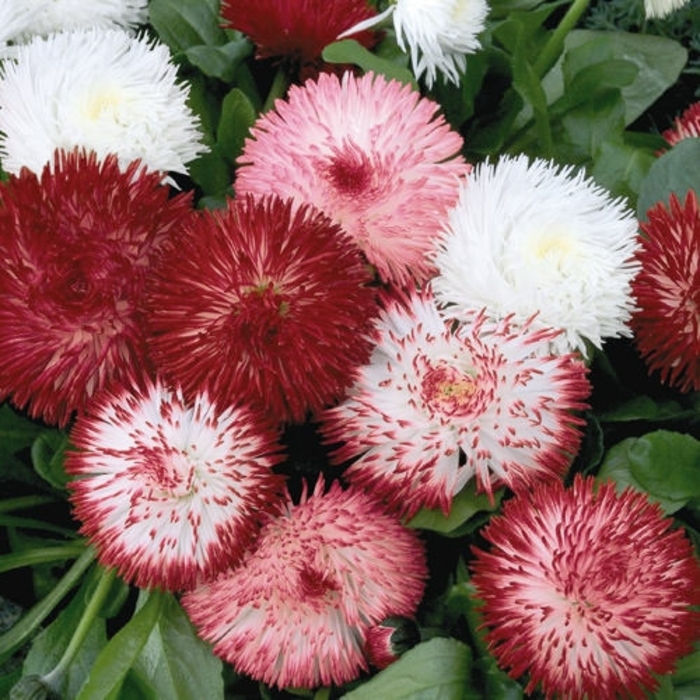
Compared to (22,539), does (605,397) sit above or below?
above

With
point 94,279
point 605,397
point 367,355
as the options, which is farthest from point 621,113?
point 94,279

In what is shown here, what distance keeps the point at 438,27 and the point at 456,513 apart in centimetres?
34

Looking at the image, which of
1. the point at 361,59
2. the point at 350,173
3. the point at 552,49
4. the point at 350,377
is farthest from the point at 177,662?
the point at 552,49

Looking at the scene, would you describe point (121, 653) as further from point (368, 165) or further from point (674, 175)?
point (674, 175)

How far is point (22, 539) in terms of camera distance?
87cm

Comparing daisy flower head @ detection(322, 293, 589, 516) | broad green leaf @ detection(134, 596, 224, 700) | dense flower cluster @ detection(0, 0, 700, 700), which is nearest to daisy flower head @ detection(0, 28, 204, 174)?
dense flower cluster @ detection(0, 0, 700, 700)

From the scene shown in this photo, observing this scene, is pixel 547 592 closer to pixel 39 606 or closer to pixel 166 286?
pixel 166 286

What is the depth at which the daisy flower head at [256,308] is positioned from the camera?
1.91 feet

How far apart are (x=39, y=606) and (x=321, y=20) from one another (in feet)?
1.72

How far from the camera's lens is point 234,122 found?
82 cm

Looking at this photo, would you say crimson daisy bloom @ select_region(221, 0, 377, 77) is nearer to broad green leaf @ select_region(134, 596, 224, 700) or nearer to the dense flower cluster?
the dense flower cluster

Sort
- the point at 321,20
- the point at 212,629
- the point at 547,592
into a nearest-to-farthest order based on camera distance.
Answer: the point at 547,592 < the point at 212,629 < the point at 321,20

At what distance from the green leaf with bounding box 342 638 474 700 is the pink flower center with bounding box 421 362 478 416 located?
166 millimetres

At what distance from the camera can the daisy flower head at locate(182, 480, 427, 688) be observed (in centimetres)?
65
